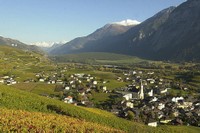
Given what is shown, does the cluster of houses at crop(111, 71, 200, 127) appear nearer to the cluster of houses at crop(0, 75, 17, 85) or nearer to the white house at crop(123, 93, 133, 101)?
the white house at crop(123, 93, 133, 101)

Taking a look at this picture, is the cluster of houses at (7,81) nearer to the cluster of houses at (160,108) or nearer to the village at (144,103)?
the village at (144,103)

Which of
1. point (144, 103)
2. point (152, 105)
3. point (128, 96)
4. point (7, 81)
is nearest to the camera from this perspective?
point (152, 105)

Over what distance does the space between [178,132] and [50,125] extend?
33139 mm

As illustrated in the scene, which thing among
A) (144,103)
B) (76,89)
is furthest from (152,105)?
(76,89)

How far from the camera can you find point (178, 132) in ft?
197

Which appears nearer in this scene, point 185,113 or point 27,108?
point 27,108

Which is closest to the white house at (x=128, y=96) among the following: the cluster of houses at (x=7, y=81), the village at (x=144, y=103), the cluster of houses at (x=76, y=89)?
the village at (x=144, y=103)

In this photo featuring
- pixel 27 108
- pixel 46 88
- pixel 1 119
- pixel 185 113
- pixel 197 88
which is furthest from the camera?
pixel 197 88

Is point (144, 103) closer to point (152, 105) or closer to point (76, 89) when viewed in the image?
point (152, 105)

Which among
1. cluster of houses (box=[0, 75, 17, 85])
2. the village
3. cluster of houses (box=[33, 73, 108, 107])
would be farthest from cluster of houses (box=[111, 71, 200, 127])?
cluster of houses (box=[0, 75, 17, 85])

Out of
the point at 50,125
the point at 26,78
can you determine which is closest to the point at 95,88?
the point at 26,78

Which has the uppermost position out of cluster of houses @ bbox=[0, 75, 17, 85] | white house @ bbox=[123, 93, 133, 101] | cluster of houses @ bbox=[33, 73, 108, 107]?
cluster of houses @ bbox=[0, 75, 17, 85]

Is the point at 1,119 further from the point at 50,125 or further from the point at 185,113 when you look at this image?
the point at 185,113

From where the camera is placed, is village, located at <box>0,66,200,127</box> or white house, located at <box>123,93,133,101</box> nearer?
village, located at <box>0,66,200,127</box>
